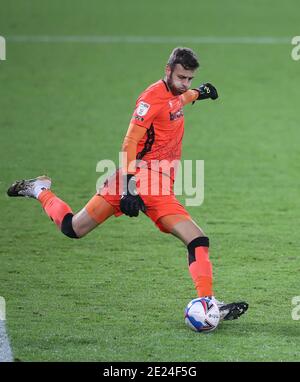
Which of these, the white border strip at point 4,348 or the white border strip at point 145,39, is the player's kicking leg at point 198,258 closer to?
the white border strip at point 4,348

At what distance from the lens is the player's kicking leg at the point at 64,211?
896 cm

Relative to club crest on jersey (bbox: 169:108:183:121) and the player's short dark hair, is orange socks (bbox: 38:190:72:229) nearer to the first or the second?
club crest on jersey (bbox: 169:108:183:121)

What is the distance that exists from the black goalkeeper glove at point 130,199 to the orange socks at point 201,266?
20.8 inches

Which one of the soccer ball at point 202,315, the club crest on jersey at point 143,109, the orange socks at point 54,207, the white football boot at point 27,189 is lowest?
the soccer ball at point 202,315

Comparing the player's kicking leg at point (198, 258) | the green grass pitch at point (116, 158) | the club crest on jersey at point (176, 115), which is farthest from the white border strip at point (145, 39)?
the player's kicking leg at point (198, 258)

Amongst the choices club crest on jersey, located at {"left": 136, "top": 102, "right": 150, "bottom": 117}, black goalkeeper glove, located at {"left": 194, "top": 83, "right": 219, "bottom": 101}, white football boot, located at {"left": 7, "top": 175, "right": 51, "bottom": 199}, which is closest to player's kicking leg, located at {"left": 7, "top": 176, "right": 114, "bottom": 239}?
white football boot, located at {"left": 7, "top": 175, "right": 51, "bottom": 199}

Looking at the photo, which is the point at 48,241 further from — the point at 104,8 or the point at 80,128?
the point at 104,8

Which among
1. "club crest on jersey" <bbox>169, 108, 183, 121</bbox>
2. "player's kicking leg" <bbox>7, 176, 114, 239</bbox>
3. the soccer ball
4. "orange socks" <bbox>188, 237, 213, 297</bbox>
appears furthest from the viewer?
"player's kicking leg" <bbox>7, 176, 114, 239</bbox>

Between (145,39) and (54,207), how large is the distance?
1376 centimetres

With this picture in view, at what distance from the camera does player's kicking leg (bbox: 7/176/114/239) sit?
896cm

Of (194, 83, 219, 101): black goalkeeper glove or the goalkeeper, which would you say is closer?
the goalkeeper

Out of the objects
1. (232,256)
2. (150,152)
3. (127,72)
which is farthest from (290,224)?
(127,72)

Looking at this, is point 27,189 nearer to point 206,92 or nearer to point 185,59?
point 206,92

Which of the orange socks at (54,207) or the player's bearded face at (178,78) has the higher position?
the player's bearded face at (178,78)
